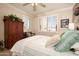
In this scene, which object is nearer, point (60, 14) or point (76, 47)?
point (76, 47)

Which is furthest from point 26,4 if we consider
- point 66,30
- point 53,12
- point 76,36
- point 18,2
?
point 76,36

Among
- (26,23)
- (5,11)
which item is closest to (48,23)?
(26,23)

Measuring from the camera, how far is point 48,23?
152cm

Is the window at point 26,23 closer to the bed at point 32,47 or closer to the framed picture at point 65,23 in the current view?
the bed at point 32,47

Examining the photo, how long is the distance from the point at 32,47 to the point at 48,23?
1.32 feet

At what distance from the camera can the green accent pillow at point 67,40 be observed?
135cm

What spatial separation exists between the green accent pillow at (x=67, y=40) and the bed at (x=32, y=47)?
10 centimetres

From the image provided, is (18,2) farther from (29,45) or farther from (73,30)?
(73,30)

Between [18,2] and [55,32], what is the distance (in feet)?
2.06

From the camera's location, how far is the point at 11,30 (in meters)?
1.50

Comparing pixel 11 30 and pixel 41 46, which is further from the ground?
pixel 11 30

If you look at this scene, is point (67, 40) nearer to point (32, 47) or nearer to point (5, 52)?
point (32, 47)

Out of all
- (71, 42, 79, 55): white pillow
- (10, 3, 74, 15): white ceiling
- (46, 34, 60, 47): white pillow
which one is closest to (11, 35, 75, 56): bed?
(46, 34, 60, 47): white pillow

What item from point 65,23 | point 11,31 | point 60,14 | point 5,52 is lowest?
point 5,52
